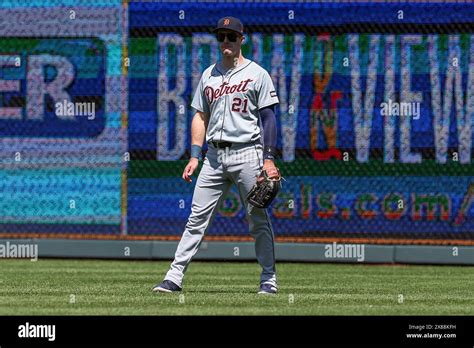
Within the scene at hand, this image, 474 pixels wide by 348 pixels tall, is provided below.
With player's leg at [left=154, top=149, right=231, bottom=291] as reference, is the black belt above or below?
above

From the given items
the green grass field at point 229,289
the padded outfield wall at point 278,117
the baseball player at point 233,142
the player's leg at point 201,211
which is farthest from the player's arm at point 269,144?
the padded outfield wall at point 278,117

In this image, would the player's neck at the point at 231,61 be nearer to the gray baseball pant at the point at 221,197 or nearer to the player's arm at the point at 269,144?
the player's arm at the point at 269,144

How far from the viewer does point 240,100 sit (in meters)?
9.96

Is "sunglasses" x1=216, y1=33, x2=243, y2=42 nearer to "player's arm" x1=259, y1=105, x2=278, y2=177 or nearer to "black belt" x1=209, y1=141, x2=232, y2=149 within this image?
"player's arm" x1=259, y1=105, x2=278, y2=177

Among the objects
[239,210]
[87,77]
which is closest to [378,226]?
[239,210]

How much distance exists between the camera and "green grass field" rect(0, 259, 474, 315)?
895cm

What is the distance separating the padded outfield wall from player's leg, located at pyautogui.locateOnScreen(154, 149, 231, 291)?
5167mm

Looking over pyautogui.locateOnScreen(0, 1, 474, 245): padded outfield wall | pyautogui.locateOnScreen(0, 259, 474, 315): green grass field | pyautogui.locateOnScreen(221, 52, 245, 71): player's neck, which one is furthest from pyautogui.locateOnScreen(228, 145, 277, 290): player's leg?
pyautogui.locateOnScreen(0, 1, 474, 245): padded outfield wall

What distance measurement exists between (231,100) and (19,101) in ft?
20.8

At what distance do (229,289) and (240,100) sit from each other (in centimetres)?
186

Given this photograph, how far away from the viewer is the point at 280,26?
15.2 metres

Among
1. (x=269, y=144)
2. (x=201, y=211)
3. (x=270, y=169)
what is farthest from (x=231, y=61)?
(x=201, y=211)
